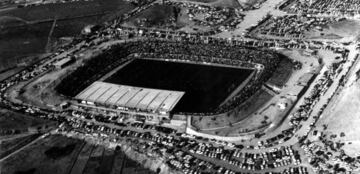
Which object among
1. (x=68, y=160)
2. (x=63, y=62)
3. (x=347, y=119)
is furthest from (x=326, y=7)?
(x=68, y=160)

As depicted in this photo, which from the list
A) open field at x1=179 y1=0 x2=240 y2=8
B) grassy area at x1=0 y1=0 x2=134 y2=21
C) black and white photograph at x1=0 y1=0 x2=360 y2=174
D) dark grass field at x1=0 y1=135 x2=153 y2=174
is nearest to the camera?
dark grass field at x1=0 y1=135 x2=153 y2=174

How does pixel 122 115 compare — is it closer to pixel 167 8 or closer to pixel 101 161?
pixel 101 161

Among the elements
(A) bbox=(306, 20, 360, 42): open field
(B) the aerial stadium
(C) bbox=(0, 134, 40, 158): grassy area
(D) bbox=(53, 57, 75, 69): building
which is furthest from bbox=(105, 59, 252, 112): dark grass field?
(A) bbox=(306, 20, 360, 42): open field

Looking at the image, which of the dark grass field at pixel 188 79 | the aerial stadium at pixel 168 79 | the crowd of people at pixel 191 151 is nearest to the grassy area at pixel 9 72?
the aerial stadium at pixel 168 79

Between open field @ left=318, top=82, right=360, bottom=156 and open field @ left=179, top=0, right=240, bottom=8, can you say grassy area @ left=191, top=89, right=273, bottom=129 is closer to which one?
open field @ left=318, top=82, right=360, bottom=156

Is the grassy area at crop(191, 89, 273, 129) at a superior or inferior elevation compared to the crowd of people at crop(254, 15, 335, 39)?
inferior

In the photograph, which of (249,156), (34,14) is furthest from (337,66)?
(34,14)

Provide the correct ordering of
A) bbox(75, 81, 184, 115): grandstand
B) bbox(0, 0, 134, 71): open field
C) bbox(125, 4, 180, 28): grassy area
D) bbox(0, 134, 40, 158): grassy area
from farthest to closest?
bbox(125, 4, 180, 28): grassy area → bbox(0, 0, 134, 71): open field → bbox(75, 81, 184, 115): grandstand → bbox(0, 134, 40, 158): grassy area
